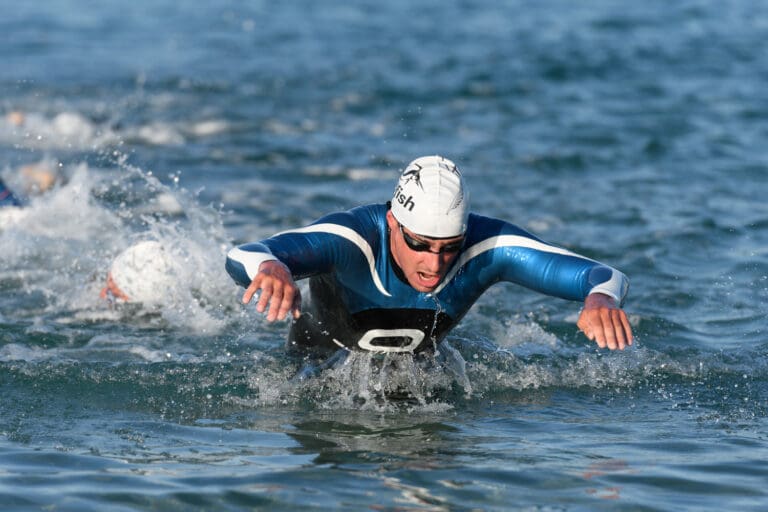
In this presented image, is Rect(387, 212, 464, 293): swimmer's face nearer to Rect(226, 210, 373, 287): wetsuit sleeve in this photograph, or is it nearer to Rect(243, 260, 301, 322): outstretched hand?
Rect(226, 210, 373, 287): wetsuit sleeve

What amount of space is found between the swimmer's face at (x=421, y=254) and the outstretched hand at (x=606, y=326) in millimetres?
876

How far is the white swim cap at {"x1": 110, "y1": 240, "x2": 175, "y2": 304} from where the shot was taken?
385 inches

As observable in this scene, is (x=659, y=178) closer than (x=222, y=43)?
Yes

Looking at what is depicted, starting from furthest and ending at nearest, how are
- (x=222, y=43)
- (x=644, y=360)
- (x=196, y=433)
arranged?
(x=222, y=43) → (x=644, y=360) → (x=196, y=433)

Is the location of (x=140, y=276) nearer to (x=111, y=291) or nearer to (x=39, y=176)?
(x=111, y=291)

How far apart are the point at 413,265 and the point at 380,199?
683cm

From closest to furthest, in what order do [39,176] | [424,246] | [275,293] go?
1. [275,293]
2. [424,246]
3. [39,176]

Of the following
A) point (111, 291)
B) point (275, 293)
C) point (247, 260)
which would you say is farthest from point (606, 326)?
point (111, 291)

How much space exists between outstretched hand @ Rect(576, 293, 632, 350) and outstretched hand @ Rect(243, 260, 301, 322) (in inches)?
56.8

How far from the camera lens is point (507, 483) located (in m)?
5.99

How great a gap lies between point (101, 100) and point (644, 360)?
13.5 meters

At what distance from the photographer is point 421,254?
265 inches

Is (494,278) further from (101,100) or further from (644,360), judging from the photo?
(101,100)

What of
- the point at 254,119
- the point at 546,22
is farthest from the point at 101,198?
the point at 546,22
